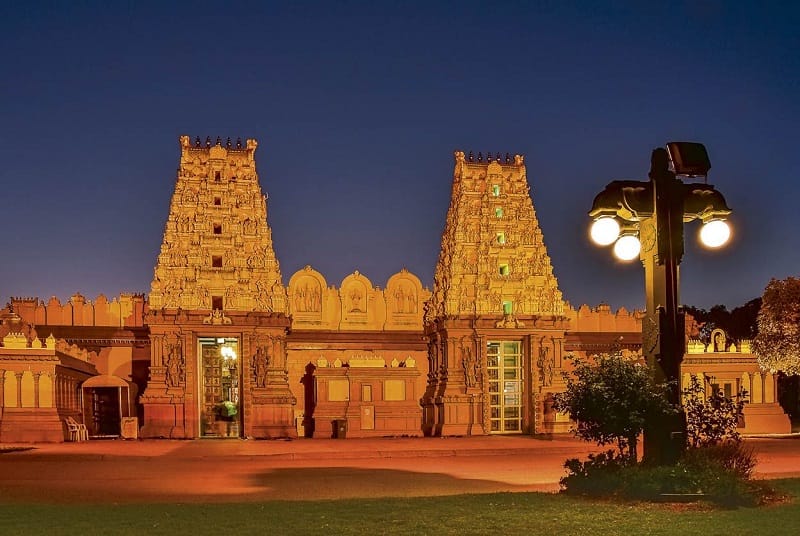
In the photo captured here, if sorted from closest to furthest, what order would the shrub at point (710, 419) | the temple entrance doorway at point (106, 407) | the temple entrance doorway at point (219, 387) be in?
the shrub at point (710, 419)
the temple entrance doorway at point (219, 387)
the temple entrance doorway at point (106, 407)

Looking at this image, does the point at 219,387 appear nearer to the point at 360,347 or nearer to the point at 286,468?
the point at 360,347

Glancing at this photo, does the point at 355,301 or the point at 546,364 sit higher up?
the point at 355,301

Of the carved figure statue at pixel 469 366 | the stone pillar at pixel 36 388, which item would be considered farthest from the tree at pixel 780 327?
the stone pillar at pixel 36 388

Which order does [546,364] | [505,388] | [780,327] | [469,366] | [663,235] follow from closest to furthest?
[663,235] < [780,327] < [469,366] < [546,364] < [505,388]

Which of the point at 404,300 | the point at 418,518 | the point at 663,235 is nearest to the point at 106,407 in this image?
the point at 404,300

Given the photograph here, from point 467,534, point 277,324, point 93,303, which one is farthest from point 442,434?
point 467,534

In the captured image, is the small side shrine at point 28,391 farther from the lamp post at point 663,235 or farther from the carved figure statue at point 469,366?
the lamp post at point 663,235

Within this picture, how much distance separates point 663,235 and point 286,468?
15.6 meters

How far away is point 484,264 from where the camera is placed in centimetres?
4481

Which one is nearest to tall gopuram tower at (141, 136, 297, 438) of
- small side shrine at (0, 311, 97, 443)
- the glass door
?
small side shrine at (0, 311, 97, 443)

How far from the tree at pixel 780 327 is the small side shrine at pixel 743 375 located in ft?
13.1

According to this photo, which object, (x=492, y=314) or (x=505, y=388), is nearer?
(x=492, y=314)

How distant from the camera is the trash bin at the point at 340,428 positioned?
41.8 meters

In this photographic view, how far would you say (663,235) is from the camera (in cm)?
1208
